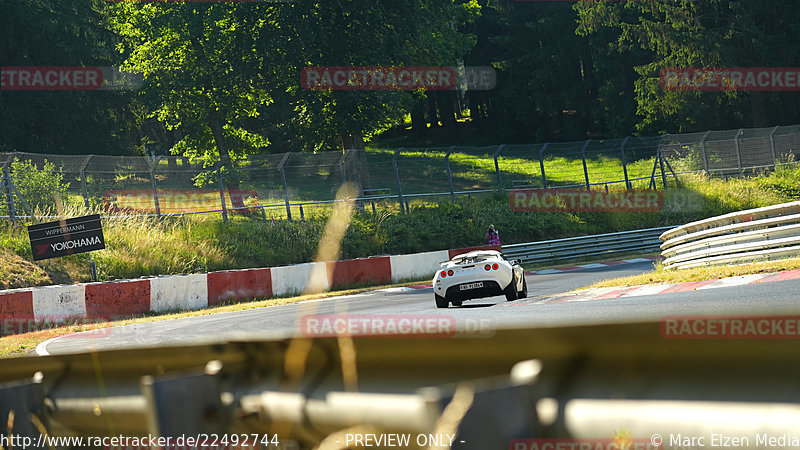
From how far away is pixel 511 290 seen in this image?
16.3m

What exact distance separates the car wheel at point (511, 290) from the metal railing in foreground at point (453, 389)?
1245cm

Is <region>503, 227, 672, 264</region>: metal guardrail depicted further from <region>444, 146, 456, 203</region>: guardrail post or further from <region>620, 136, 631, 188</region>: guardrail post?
<region>444, 146, 456, 203</region>: guardrail post

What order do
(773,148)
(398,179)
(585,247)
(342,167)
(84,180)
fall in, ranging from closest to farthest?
(84,180), (342,167), (398,179), (585,247), (773,148)

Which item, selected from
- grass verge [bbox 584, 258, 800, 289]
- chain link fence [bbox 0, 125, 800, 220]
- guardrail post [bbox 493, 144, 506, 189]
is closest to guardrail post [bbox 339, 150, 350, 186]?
chain link fence [bbox 0, 125, 800, 220]

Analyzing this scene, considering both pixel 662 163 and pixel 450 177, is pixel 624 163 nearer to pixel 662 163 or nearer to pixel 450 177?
pixel 662 163

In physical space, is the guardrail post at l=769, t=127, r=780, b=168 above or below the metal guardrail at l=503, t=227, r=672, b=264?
above

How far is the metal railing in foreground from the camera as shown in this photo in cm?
195

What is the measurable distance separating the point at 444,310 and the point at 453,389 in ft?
42.2

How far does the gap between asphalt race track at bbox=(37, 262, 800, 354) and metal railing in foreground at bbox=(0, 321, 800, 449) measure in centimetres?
25

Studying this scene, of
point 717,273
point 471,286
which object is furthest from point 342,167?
point 717,273

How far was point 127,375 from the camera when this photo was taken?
159 inches

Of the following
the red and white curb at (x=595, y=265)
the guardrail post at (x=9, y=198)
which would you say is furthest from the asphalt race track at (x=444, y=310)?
the guardrail post at (x=9, y=198)

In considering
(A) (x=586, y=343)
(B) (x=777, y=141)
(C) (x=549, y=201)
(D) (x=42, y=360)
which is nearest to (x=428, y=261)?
(C) (x=549, y=201)

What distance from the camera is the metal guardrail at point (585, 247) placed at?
30.6 m
